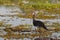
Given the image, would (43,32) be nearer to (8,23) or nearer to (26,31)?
(26,31)

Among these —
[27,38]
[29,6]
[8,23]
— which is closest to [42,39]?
[27,38]

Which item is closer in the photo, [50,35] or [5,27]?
[50,35]

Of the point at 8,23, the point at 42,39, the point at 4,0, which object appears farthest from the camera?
the point at 4,0

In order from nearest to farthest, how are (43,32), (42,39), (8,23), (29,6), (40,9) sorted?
(42,39), (43,32), (8,23), (40,9), (29,6)

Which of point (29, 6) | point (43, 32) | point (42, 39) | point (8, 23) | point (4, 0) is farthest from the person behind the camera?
point (4, 0)

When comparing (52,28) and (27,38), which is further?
(52,28)

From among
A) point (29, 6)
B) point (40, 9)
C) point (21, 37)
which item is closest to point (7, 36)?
point (21, 37)

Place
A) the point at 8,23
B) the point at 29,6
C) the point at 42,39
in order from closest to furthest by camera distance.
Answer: the point at 42,39 < the point at 8,23 < the point at 29,6

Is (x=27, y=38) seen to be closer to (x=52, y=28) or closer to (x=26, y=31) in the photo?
(x=26, y=31)
